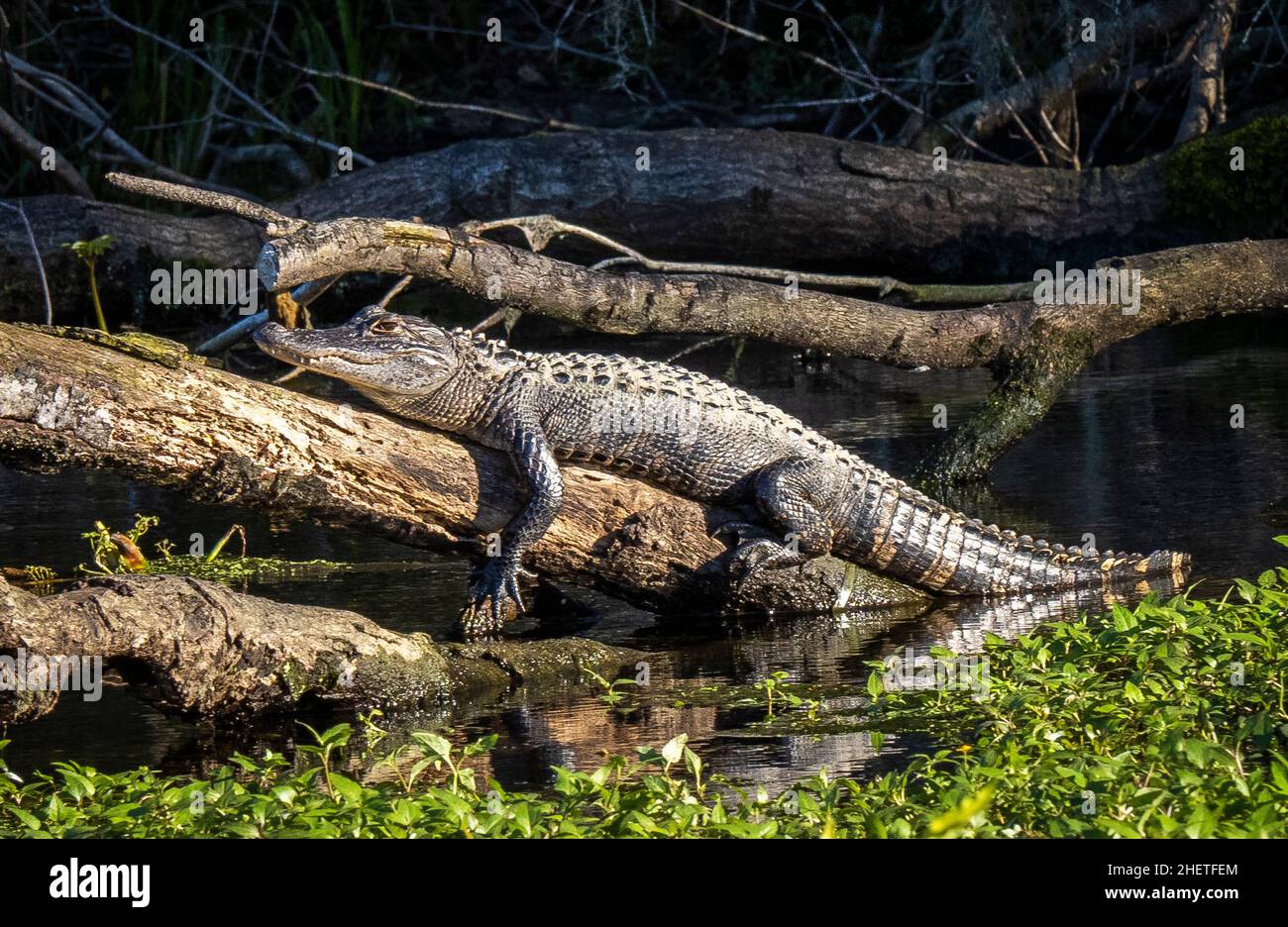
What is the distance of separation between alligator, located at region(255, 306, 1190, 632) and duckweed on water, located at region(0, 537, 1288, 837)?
1552mm

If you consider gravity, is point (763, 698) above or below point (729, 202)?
below

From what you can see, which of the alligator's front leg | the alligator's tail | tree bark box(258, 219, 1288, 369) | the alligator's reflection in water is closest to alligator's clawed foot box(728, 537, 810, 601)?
the alligator's reflection in water

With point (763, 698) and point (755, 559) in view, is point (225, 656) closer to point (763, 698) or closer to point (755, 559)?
point (763, 698)

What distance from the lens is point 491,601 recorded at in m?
6.09

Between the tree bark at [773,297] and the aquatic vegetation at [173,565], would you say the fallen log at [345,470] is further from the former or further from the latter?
the aquatic vegetation at [173,565]

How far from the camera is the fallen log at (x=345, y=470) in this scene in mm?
5211

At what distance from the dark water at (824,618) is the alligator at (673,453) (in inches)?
9.7

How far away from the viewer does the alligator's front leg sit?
5.98 meters

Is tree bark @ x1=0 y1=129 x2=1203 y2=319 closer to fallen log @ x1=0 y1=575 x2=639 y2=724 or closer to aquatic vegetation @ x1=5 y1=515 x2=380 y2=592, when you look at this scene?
aquatic vegetation @ x1=5 y1=515 x2=380 y2=592

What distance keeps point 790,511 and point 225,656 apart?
2.26 metres

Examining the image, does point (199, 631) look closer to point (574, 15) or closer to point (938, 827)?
→ point (938, 827)

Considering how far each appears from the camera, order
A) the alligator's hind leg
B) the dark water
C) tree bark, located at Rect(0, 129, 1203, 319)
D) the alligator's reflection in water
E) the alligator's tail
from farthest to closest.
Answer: tree bark, located at Rect(0, 129, 1203, 319), the alligator's tail, the alligator's hind leg, the dark water, the alligator's reflection in water

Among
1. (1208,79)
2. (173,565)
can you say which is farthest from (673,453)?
(1208,79)

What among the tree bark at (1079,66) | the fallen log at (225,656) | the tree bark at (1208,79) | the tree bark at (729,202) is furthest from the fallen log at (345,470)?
the tree bark at (1208,79)
